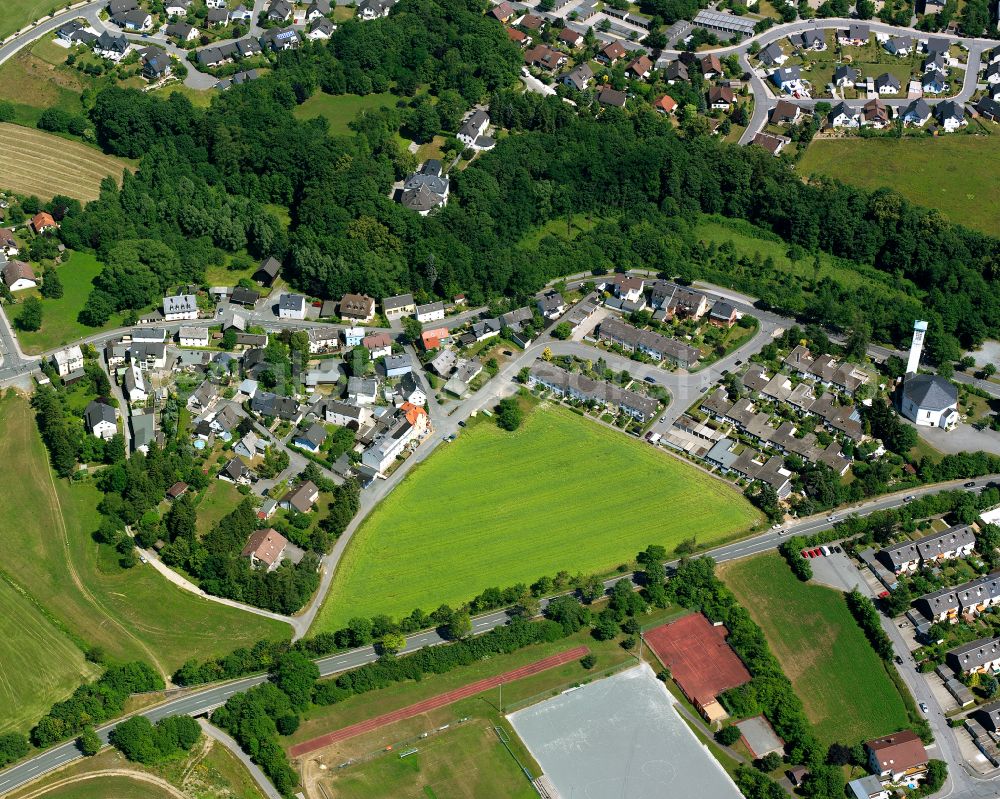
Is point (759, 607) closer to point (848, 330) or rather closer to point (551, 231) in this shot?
point (848, 330)

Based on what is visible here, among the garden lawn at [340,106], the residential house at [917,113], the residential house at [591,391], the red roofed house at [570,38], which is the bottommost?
the residential house at [591,391]

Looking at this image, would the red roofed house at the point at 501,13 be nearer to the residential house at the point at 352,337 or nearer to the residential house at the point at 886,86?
the residential house at the point at 886,86

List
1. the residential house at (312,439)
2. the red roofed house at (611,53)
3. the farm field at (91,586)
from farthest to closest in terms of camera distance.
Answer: the red roofed house at (611,53)
the residential house at (312,439)
the farm field at (91,586)

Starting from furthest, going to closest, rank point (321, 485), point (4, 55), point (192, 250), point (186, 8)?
point (186, 8) → point (4, 55) → point (192, 250) → point (321, 485)

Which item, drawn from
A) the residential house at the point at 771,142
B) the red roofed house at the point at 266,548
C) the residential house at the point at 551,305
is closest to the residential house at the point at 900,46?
the residential house at the point at 771,142

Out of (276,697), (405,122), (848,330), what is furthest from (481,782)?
(405,122)
